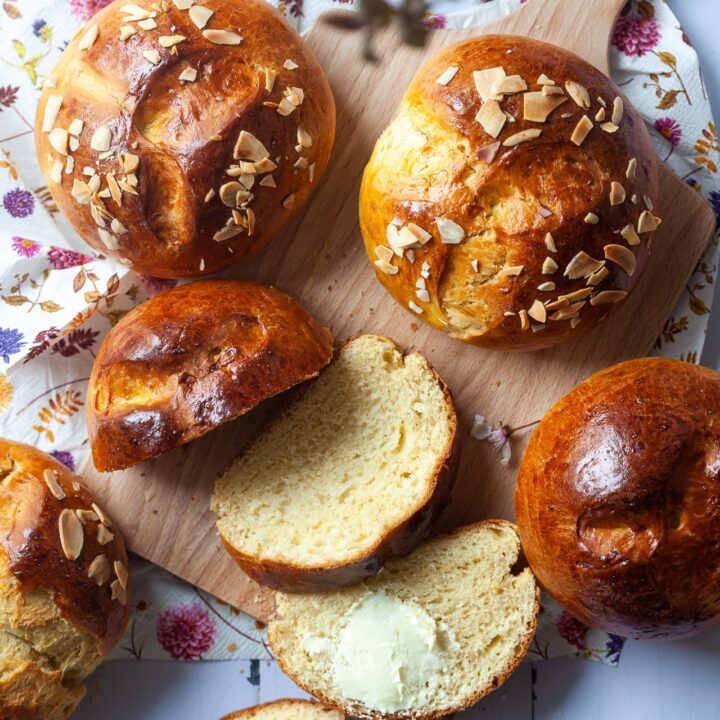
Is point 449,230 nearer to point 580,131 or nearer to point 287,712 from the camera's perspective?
point 580,131

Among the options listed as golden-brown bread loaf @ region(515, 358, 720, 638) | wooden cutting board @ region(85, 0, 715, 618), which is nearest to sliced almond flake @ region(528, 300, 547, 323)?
golden-brown bread loaf @ region(515, 358, 720, 638)

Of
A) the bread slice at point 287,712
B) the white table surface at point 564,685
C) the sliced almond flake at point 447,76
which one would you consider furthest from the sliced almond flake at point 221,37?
the bread slice at point 287,712

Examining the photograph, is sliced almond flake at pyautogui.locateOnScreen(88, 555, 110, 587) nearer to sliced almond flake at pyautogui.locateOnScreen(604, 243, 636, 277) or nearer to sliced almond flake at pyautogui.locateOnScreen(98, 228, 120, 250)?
sliced almond flake at pyautogui.locateOnScreen(98, 228, 120, 250)

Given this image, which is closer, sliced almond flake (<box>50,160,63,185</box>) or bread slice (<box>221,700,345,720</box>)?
sliced almond flake (<box>50,160,63,185</box>)

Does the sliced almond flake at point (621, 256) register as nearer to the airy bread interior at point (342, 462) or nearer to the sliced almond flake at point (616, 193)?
the sliced almond flake at point (616, 193)

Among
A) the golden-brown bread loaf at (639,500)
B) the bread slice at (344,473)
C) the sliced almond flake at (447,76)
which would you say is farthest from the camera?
the bread slice at (344,473)

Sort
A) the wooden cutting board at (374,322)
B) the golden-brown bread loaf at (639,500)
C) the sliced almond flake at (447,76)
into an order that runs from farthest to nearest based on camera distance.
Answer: the wooden cutting board at (374,322) → the sliced almond flake at (447,76) → the golden-brown bread loaf at (639,500)
